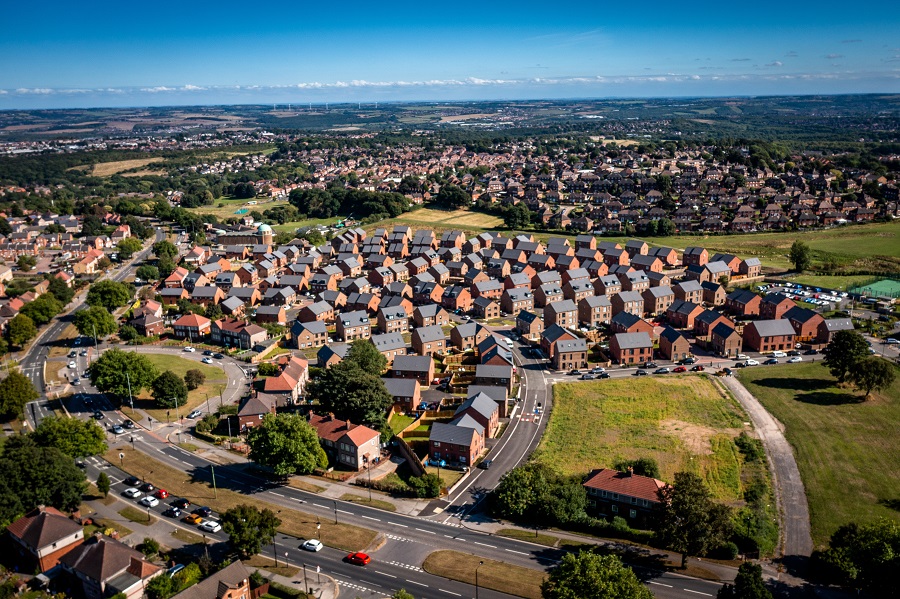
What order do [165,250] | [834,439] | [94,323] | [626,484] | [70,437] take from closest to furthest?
[626,484]
[70,437]
[834,439]
[94,323]
[165,250]

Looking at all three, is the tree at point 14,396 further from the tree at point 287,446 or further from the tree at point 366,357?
the tree at point 366,357

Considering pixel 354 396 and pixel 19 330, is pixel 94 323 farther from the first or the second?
pixel 354 396

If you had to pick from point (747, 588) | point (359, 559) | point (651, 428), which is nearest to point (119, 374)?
point (359, 559)

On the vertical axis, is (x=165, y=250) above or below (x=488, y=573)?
above

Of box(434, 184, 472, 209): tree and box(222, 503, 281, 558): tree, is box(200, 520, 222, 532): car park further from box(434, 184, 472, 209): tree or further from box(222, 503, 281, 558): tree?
box(434, 184, 472, 209): tree

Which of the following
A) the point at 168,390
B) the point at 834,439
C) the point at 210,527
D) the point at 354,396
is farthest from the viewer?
the point at 168,390

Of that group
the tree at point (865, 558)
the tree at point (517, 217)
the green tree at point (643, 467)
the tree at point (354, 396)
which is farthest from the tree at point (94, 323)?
the tree at point (517, 217)

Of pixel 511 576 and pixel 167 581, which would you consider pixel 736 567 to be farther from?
pixel 167 581
